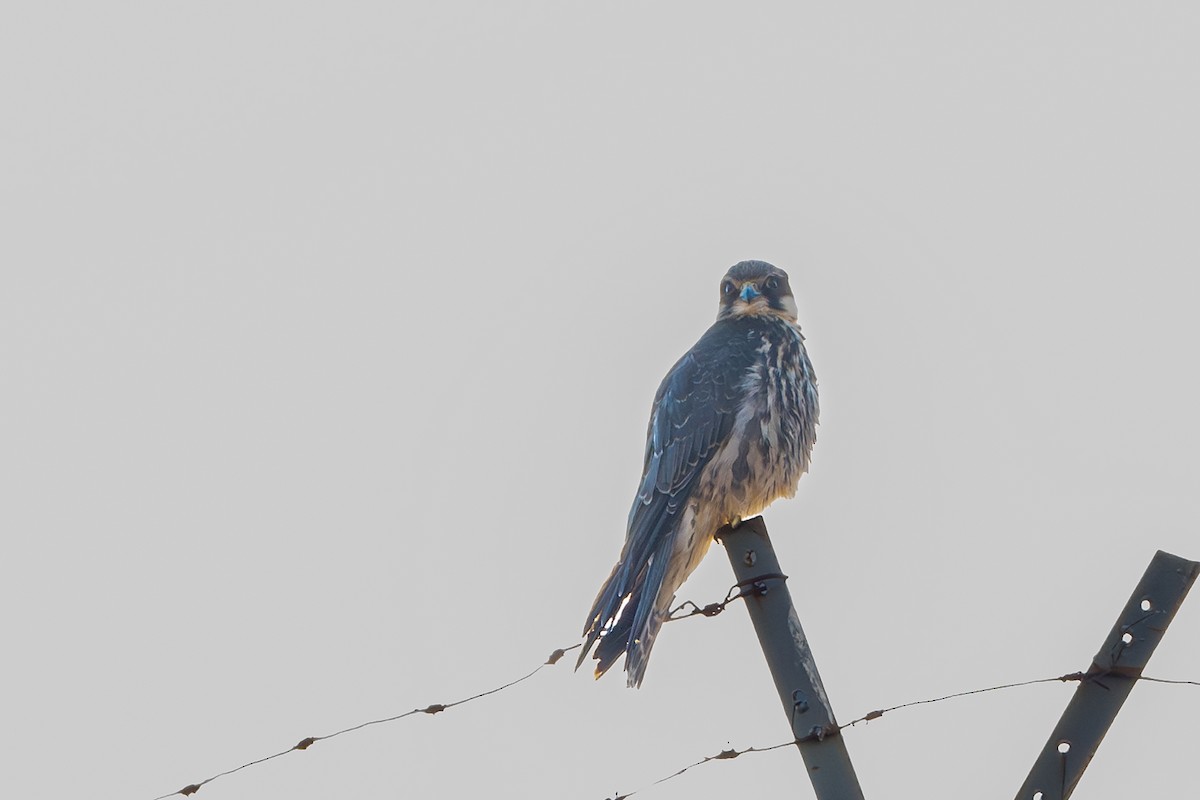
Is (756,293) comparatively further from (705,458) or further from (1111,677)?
(1111,677)

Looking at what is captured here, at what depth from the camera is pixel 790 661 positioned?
359 centimetres

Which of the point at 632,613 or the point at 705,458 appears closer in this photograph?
the point at 632,613

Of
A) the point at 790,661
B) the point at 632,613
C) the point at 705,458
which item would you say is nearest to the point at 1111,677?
the point at 790,661

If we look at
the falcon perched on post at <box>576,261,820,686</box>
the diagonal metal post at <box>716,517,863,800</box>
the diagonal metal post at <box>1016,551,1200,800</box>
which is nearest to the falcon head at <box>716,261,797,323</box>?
the falcon perched on post at <box>576,261,820,686</box>

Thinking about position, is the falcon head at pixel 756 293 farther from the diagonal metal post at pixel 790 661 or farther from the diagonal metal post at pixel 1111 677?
the diagonal metal post at pixel 1111 677

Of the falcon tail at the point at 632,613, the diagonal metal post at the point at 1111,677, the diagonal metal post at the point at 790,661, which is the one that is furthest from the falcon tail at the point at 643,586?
the diagonal metal post at the point at 1111,677

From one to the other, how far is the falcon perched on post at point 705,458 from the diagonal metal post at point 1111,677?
142cm

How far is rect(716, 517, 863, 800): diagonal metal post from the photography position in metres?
3.46

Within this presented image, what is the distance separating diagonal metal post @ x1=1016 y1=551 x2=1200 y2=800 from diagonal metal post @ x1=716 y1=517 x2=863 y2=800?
0.41m

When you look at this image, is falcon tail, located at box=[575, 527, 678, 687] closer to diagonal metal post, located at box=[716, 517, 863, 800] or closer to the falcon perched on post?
the falcon perched on post

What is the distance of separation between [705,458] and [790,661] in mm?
1878

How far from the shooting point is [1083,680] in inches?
135

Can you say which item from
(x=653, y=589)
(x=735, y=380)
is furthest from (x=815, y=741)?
(x=735, y=380)

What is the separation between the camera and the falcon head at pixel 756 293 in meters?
6.57
